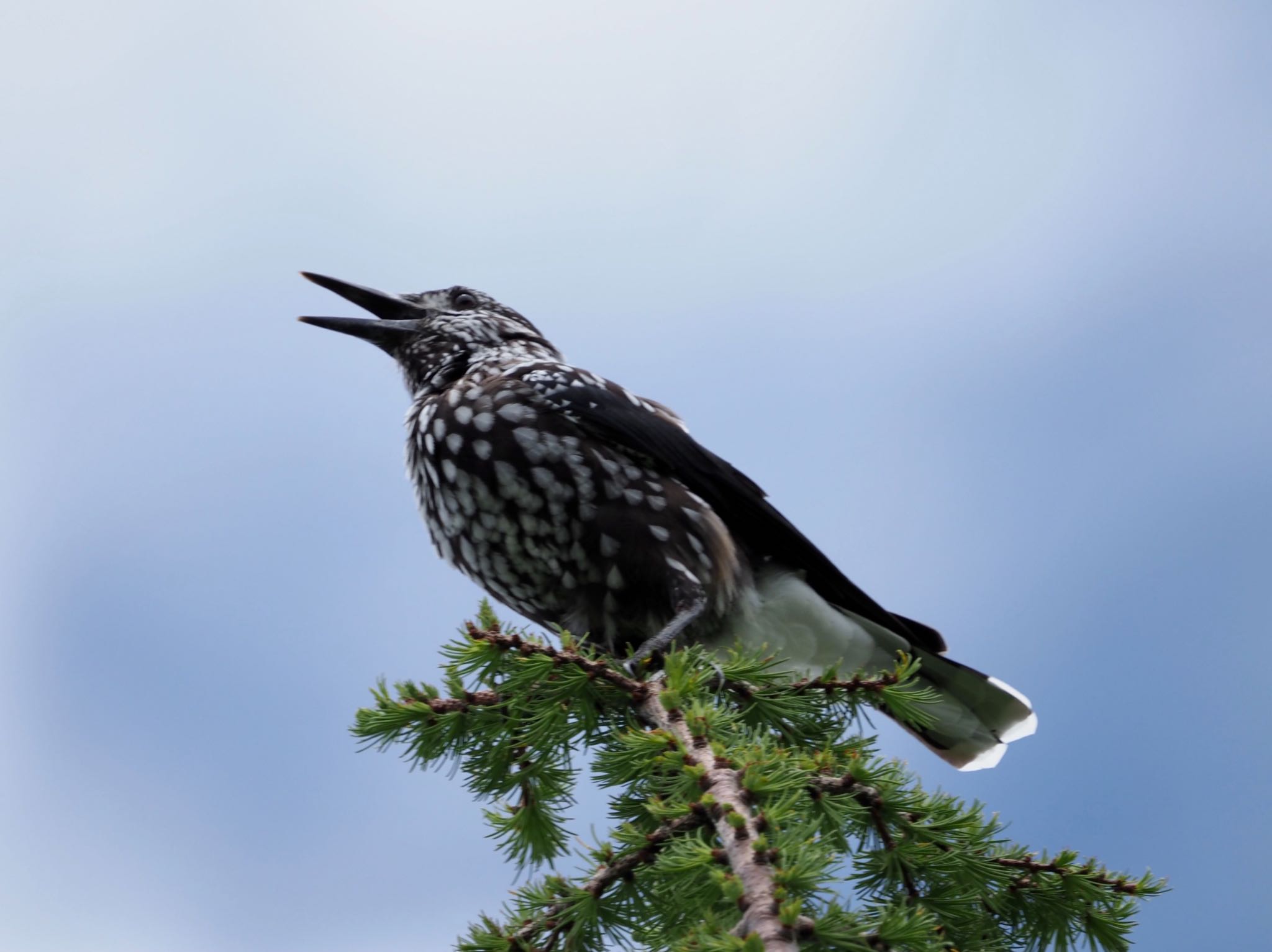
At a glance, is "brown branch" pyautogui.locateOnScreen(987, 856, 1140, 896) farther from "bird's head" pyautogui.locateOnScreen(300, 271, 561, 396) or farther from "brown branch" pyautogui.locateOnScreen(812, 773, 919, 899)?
"bird's head" pyautogui.locateOnScreen(300, 271, 561, 396)

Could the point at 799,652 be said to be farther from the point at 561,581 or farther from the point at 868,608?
the point at 561,581

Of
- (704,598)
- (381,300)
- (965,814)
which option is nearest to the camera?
(965,814)

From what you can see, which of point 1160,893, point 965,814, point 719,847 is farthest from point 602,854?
point 1160,893

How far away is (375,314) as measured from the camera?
15.3ft

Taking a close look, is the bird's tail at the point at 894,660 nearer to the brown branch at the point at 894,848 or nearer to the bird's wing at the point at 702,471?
the bird's wing at the point at 702,471

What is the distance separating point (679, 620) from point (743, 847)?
1576 mm

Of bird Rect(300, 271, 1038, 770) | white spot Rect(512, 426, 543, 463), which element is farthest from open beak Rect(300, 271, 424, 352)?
white spot Rect(512, 426, 543, 463)

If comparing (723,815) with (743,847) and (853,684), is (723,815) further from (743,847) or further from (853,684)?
(853,684)

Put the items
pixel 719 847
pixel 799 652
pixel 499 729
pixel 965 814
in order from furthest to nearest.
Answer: pixel 799 652 < pixel 499 729 < pixel 965 814 < pixel 719 847

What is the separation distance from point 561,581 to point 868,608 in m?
1.06

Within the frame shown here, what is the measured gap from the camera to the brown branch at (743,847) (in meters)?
1.63

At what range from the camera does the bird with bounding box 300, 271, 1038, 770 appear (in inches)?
138

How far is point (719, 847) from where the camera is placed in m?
1.88

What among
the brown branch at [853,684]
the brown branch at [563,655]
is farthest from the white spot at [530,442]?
the brown branch at [853,684]
